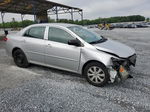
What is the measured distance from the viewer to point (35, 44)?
3992 mm

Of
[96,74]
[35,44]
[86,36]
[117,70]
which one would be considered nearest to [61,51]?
[86,36]

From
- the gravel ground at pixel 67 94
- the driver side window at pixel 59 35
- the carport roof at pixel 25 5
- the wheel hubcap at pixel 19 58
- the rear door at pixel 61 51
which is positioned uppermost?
the carport roof at pixel 25 5

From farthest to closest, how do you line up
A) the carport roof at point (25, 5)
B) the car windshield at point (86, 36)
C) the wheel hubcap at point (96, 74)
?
the carport roof at point (25, 5)
the car windshield at point (86, 36)
the wheel hubcap at point (96, 74)

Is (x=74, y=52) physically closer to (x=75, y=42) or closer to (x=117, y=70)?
(x=75, y=42)

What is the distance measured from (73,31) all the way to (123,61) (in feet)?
5.04

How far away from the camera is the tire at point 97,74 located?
305 centimetres

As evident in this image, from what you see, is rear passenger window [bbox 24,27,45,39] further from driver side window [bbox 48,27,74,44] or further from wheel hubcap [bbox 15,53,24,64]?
wheel hubcap [bbox 15,53,24,64]

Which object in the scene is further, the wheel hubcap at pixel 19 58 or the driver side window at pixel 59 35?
the wheel hubcap at pixel 19 58

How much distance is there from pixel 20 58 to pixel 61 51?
1.84 meters

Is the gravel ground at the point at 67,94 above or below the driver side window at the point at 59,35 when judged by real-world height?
below

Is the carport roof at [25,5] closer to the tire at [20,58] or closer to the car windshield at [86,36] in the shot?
the tire at [20,58]

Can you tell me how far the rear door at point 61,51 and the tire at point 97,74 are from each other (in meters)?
0.35

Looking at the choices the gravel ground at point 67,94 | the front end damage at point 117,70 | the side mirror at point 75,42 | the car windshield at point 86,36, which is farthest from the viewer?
the car windshield at point 86,36

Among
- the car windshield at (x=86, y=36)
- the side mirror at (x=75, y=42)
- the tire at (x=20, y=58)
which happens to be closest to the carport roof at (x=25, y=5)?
the tire at (x=20, y=58)
